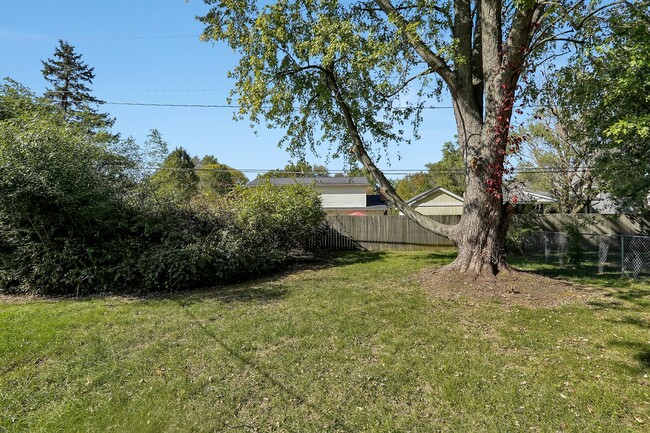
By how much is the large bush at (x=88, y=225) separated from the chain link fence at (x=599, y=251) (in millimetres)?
8233

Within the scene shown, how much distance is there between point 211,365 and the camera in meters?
4.06

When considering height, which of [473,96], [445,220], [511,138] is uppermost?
[473,96]

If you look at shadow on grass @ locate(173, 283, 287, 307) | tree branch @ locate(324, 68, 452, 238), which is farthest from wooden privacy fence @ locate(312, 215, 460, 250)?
shadow on grass @ locate(173, 283, 287, 307)

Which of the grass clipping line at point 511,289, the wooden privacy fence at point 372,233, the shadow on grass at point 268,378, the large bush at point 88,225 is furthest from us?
the wooden privacy fence at point 372,233

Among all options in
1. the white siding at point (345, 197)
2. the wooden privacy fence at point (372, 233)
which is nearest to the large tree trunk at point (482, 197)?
the wooden privacy fence at point (372, 233)

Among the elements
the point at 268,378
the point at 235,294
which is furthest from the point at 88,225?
the point at 268,378

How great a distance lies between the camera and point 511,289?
6715mm

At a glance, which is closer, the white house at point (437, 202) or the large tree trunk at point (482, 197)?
the large tree trunk at point (482, 197)

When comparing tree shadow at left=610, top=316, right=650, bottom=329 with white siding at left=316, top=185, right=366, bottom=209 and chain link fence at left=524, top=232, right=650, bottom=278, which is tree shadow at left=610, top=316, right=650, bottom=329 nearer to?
chain link fence at left=524, top=232, right=650, bottom=278

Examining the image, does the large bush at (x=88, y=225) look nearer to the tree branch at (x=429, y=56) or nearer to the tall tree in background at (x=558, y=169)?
the tree branch at (x=429, y=56)

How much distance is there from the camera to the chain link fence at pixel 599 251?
909 cm

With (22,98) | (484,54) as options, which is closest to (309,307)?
(484,54)

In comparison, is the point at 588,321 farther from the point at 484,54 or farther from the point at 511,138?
the point at 484,54

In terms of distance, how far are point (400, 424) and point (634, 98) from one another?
29.5 ft
